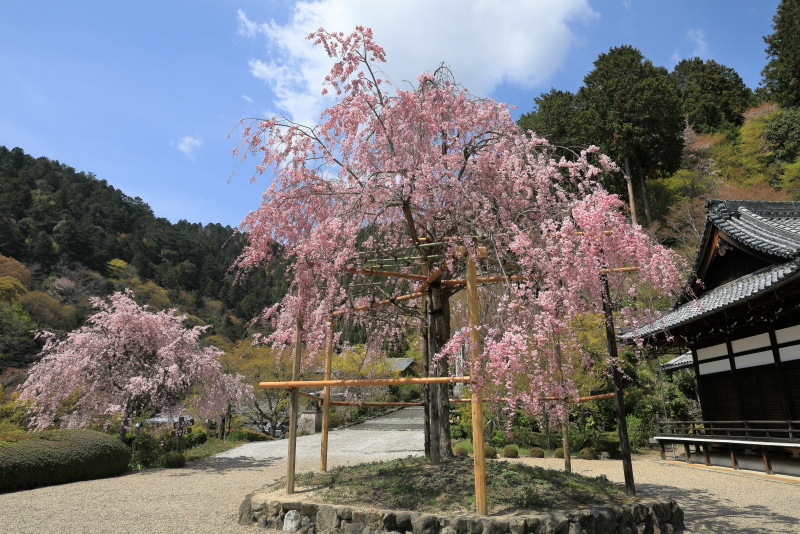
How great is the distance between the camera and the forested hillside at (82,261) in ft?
101

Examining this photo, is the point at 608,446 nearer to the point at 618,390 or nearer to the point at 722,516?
the point at 722,516

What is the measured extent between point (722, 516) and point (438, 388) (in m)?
4.16

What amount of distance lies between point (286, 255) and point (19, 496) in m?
6.73

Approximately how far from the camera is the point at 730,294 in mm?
9562

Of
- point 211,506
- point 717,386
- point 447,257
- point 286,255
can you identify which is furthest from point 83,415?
point 717,386

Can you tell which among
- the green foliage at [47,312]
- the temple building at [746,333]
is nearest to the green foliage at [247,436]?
the green foliage at [47,312]

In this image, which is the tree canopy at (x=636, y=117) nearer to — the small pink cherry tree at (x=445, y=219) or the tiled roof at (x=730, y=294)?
the tiled roof at (x=730, y=294)

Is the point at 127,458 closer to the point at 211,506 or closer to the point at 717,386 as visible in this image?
the point at 211,506

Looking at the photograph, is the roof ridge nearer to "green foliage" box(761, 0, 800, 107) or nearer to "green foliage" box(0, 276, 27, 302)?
"green foliage" box(761, 0, 800, 107)

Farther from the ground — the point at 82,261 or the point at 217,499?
the point at 82,261

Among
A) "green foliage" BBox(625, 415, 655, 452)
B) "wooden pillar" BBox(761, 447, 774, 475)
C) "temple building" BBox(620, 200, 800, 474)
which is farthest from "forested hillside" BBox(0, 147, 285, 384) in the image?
"wooden pillar" BBox(761, 447, 774, 475)

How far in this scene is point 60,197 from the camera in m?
47.6

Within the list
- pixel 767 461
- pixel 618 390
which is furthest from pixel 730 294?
pixel 618 390

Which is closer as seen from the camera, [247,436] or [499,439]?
[499,439]
